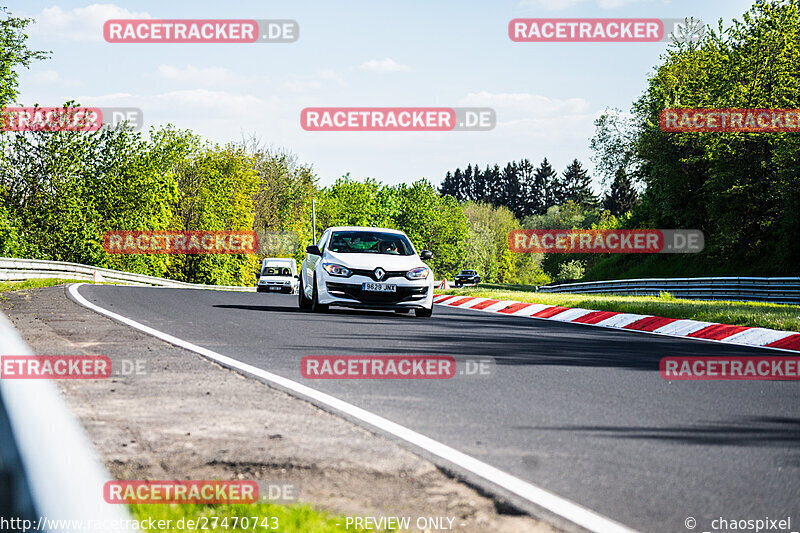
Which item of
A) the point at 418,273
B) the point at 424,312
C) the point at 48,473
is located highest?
the point at 48,473

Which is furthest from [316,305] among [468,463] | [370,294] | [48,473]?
[48,473]

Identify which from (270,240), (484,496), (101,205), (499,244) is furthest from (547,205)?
(484,496)

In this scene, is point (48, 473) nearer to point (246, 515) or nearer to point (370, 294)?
point (246, 515)

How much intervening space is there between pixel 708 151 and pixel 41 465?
43392mm

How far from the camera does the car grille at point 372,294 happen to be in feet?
54.8

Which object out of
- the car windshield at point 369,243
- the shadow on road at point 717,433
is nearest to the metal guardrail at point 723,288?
the car windshield at point 369,243

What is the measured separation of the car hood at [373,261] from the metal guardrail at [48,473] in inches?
565

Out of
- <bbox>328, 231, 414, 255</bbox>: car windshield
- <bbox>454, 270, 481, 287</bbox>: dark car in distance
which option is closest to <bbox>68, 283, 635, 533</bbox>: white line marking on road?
<bbox>328, 231, 414, 255</bbox>: car windshield

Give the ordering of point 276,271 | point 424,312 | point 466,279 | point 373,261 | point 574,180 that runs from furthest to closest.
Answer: point 574,180 → point 466,279 → point 276,271 → point 424,312 → point 373,261

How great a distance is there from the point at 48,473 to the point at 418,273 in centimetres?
1504

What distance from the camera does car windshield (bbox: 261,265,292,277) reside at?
45966mm

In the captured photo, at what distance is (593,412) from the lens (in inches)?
263

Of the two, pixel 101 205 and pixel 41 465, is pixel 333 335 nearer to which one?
pixel 41 465

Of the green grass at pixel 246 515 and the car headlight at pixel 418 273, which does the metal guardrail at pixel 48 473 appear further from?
the car headlight at pixel 418 273
